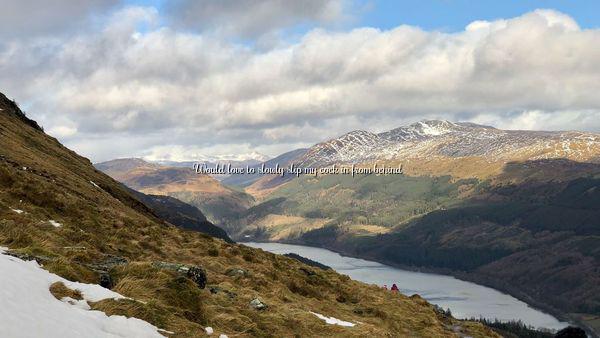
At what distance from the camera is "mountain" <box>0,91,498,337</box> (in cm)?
1279

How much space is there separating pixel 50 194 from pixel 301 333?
71.4 ft

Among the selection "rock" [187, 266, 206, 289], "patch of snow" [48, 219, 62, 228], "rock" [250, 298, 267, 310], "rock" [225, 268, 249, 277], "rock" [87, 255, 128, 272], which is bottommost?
"rock" [250, 298, 267, 310]

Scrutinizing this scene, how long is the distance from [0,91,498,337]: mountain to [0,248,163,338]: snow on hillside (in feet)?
0.11

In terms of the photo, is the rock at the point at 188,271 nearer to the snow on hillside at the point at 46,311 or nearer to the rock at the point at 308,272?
the snow on hillside at the point at 46,311

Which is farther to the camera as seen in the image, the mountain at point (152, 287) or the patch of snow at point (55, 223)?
the patch of snow at point (55, 223)

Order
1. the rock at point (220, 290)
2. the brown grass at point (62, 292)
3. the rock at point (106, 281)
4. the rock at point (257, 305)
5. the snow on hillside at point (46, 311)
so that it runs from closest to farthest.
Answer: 1. the snow on hillside at point (46, 311)
2. the brown grass at point (62, 292)
3. the rock at point (106, 281)
4. the rock at point (257, 305)
5. the rock at point (220, 290)

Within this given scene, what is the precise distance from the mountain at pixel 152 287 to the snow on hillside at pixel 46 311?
3cm

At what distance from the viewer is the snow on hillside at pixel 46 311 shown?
1033cm

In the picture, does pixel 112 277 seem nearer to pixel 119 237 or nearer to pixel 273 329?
pixel 273 329

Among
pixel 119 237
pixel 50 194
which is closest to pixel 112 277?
pixel 119 237

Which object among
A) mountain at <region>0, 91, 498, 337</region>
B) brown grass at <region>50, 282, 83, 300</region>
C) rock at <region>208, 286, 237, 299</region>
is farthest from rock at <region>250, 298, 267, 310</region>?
brown grass at <region>50, 282, 83, 300</region>

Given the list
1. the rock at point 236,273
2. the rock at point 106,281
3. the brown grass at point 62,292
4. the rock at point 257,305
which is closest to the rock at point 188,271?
the rock at point 257,305

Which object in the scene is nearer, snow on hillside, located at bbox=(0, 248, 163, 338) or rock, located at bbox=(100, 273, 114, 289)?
snow on hillside, located at bbox=(0, 248, 163, 338)

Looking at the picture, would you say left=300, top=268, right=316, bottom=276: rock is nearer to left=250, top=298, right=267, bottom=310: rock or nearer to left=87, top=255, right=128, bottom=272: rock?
left=250, top=298, right=267, bottom=310: rock
